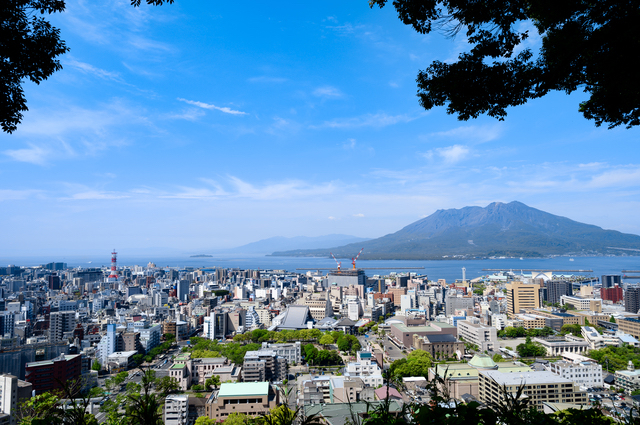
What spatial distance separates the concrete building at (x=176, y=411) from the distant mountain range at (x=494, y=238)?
54532 mm

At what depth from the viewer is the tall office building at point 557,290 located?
1892 centimetres

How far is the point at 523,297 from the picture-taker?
1634 cm

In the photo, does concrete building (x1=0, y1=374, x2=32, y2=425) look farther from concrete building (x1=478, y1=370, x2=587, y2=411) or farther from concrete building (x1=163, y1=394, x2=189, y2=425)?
concrete building (x1=478, y1=370, x2=587, y2=411)

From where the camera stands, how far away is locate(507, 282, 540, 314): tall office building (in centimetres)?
1620

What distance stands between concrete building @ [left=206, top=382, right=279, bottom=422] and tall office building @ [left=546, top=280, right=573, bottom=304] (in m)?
18.4

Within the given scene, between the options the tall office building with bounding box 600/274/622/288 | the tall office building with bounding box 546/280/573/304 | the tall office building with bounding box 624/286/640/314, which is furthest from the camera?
the tall office building with bounding box 600/274/622/288

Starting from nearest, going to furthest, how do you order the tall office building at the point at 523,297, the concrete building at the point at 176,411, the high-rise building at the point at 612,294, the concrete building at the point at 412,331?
the concrete building at the point at 176,411
the concrete building at the point at 412,331
the tall office building at the point at 523,297
the high-rise building at the point at 612,294

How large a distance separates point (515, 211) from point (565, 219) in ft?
34.4

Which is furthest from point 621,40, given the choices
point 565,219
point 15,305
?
point 565,219

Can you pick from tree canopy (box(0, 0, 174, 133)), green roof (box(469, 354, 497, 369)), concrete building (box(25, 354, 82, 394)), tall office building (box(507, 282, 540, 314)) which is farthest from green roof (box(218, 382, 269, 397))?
tall office building (box(507, 282, 540, 314))

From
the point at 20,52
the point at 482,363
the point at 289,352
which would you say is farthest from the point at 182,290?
the point at 20,52

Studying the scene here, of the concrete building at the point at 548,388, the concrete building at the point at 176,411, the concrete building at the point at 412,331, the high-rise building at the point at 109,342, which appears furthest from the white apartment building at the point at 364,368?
the high-rise building at the point at 109,342

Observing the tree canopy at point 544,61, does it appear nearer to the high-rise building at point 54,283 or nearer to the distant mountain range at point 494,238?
the high-rise building at point 54,283

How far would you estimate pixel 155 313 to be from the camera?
588 inches
